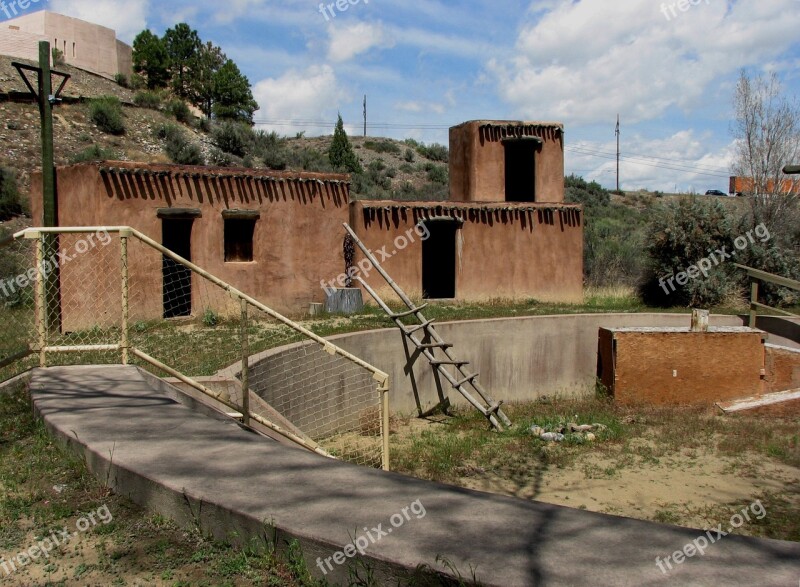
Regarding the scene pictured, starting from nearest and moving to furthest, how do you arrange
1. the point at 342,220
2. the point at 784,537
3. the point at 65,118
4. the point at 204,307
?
1. the point at 784,537
2. the point at 204,307
3. the point at 342,220
4. the point at 65,118

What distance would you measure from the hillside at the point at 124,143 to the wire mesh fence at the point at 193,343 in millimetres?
15315

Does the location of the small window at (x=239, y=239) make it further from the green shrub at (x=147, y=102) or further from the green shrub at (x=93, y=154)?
the green shrub at (x=147, y=102)

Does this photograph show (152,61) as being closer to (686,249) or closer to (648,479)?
(686,249)

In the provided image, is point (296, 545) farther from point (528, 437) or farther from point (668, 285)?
point (668, 285)

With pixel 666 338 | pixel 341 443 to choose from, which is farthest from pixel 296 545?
pixel 666 338

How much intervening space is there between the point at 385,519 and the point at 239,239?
14221 millimetres

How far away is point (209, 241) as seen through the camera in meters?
15.7

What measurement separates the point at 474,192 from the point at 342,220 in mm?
5181

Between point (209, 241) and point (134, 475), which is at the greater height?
point (209, 241)

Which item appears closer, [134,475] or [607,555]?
[607,555]

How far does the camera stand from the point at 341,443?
1070cm

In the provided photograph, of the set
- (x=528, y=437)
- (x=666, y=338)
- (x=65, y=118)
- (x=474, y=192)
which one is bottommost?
(x=528, y=437)

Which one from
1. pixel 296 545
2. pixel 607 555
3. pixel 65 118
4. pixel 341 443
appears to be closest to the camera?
pixel 607 555

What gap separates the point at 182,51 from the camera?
49.1 metres
